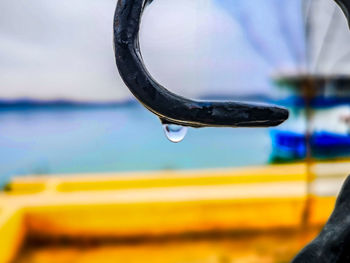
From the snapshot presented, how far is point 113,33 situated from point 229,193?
2.95 meters

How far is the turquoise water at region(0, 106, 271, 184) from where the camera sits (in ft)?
49.1

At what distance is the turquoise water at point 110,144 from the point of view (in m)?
15.0

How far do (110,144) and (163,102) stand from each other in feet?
68.4

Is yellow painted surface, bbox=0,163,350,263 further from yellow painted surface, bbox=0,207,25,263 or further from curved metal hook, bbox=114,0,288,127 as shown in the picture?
curved metal hook, bbox=114,0,288,127

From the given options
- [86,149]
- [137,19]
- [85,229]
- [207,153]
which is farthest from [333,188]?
[86,149]

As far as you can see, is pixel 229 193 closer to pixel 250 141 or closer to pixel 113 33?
pixel 113 33

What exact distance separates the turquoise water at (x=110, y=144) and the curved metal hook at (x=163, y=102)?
11811mm

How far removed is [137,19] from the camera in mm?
202

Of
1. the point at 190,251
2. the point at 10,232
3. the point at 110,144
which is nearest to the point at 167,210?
the point at 190,251

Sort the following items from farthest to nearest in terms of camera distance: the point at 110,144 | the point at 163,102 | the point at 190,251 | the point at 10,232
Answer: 1. the point at 110,144
2. the point at 190,251
3. the point at 10,232
4. the point at 163,102

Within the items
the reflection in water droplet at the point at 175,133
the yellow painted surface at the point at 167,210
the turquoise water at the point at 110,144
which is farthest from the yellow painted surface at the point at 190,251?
the turquoise water at the point at 110,144

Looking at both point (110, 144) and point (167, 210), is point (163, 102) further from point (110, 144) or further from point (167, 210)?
point (110, 144)

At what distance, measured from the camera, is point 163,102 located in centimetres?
19

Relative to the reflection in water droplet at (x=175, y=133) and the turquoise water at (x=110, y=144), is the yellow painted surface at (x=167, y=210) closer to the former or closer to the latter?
the reflection in water droplet at (x=175, y=133)
